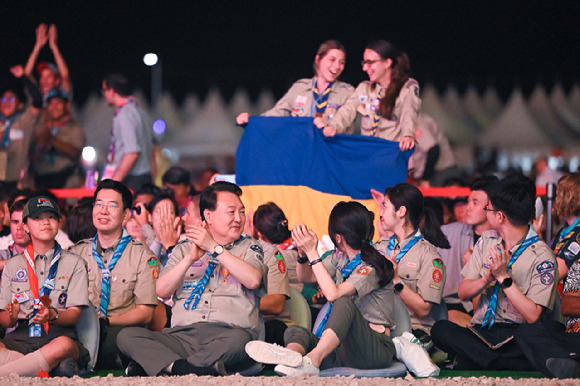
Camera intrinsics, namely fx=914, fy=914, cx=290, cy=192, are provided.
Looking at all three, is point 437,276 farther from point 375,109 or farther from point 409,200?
point 375,109

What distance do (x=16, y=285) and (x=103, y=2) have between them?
8376 millimetres

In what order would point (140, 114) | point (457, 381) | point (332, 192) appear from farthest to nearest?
point (140, 114)
point (332, 192)
point (457, 381)

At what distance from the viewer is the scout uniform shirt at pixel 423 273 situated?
5.55m

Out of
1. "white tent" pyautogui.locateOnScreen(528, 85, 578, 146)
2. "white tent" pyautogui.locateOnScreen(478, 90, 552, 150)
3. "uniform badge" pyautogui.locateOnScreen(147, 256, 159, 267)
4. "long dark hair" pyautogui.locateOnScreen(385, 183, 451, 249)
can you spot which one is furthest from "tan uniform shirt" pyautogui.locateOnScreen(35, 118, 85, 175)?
"white tent" pyautogui.locateOnScreen(528, 85, 578, 146)

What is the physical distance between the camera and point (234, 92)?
→ 13266 millimetres

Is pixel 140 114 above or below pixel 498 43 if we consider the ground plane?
below

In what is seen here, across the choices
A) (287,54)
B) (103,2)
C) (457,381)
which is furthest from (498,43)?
(457,381)

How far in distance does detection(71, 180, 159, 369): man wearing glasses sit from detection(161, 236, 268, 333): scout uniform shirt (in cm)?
33

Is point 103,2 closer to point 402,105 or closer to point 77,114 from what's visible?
point 77,114

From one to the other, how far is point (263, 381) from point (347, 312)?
2.01ft

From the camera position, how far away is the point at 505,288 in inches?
204

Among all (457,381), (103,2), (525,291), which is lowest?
(457,381)

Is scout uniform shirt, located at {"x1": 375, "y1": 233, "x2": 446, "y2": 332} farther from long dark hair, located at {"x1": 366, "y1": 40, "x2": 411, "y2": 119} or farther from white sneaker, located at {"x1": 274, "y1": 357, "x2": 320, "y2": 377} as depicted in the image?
long dark hair, located at {"x1": 366, "y1": 40, "x2": 411, "y2": 119}

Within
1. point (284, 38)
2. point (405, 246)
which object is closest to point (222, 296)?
point (405, 246)
